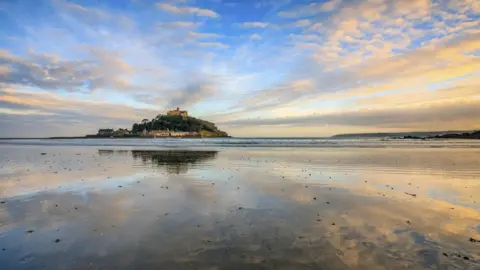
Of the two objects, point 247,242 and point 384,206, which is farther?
point 384,206

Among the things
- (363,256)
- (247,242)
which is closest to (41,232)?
(247,242)

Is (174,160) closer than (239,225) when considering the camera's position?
No

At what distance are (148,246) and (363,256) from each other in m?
4.99

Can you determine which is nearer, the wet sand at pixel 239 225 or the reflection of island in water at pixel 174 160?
the wet sand at pixel 239 225

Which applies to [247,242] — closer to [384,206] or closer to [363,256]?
[363,256]

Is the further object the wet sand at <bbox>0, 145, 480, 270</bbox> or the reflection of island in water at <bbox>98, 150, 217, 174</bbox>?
the reflection of island in water at <bbox>98, 150, 217, 174</bbox>

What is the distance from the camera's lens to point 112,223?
359 inches

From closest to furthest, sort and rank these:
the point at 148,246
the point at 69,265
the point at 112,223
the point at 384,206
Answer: the point at 69,265, the point at 148,246, the point at 112,223, the point at 384,206

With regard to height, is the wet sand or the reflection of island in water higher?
the reflection of island in water

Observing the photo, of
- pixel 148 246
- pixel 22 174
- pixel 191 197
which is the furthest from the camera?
pixel 22 174

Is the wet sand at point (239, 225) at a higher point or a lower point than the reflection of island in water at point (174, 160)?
lower

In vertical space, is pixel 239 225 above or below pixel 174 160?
below

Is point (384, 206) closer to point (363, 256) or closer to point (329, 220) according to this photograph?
point (329, 220)

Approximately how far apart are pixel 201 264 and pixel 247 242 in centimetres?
159
